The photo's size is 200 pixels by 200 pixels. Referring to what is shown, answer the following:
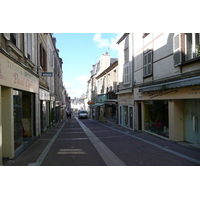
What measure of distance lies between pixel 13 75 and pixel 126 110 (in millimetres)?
12284

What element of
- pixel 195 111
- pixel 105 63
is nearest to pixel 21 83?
pixel 195 111

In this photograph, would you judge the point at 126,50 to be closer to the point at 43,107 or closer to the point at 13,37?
the point at 43,107

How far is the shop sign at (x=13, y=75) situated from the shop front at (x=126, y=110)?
881cm

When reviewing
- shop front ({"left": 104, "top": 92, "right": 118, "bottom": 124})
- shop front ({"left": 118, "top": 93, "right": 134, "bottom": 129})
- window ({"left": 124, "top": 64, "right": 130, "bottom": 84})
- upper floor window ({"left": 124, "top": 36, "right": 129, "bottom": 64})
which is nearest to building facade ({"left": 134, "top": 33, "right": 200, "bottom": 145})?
shop front ({"left": 118, "top": 93, "right": 134, "bottom": 129})

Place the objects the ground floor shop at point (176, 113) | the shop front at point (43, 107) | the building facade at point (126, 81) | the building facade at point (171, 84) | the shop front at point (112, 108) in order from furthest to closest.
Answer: the shop front at point (112, 108) < the building facade at point (126, 81) < the shop front at point (43, 107) < the ground floor shop at point (176, 113) < the building facade at point (171, 84)

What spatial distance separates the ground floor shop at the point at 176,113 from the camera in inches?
339

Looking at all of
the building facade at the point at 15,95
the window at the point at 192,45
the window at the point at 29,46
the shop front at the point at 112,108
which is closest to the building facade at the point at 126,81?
the shop front at the point at 112,108

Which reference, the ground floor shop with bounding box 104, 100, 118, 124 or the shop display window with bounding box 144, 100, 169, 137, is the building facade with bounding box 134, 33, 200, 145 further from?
the ground floor shop with bounding box 104, 100, 118, 124

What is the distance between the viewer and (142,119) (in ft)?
45.4

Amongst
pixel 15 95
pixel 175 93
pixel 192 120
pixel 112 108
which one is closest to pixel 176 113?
pixel 192 120

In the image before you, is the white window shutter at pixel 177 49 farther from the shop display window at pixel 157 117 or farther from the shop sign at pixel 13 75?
the shop sign at pixel 13 75

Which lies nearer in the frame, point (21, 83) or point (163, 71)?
point (21, 83)

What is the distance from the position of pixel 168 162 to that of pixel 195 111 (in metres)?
3.56
